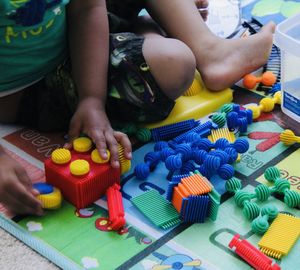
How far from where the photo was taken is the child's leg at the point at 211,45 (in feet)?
3.17

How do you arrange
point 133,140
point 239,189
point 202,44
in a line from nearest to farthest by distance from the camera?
point 239,189, point 133,140, point 202,44

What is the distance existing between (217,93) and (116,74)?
206 millimetres

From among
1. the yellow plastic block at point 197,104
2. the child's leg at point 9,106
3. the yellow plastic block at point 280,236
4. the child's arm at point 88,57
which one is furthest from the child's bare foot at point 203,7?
the yellow plastic block at point 280,236

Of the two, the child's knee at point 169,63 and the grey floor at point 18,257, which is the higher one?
the child's knee at point 169,63

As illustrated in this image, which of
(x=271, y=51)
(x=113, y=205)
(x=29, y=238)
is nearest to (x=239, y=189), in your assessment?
(x=113, y=205)

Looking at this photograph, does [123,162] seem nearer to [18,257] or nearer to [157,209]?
[157,209]

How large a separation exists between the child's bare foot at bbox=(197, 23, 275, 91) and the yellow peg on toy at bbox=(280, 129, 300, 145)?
162 millimetres

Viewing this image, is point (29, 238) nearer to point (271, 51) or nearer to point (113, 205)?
point (113, 205)

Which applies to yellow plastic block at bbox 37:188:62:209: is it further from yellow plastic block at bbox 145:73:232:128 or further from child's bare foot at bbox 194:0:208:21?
child's bare foot at bbox 194:0:208:21

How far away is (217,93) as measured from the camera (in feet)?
3.17

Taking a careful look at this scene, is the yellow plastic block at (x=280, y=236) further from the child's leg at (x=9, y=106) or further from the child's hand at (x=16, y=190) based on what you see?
the child's leg at (x=9, y=106)

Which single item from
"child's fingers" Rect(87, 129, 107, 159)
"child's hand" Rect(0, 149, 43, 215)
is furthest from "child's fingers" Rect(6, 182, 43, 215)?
"child's fingers" Rect(87, 129, 107, 159)

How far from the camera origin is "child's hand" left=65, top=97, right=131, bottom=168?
0.75 m

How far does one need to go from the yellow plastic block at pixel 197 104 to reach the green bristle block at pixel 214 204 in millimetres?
224
